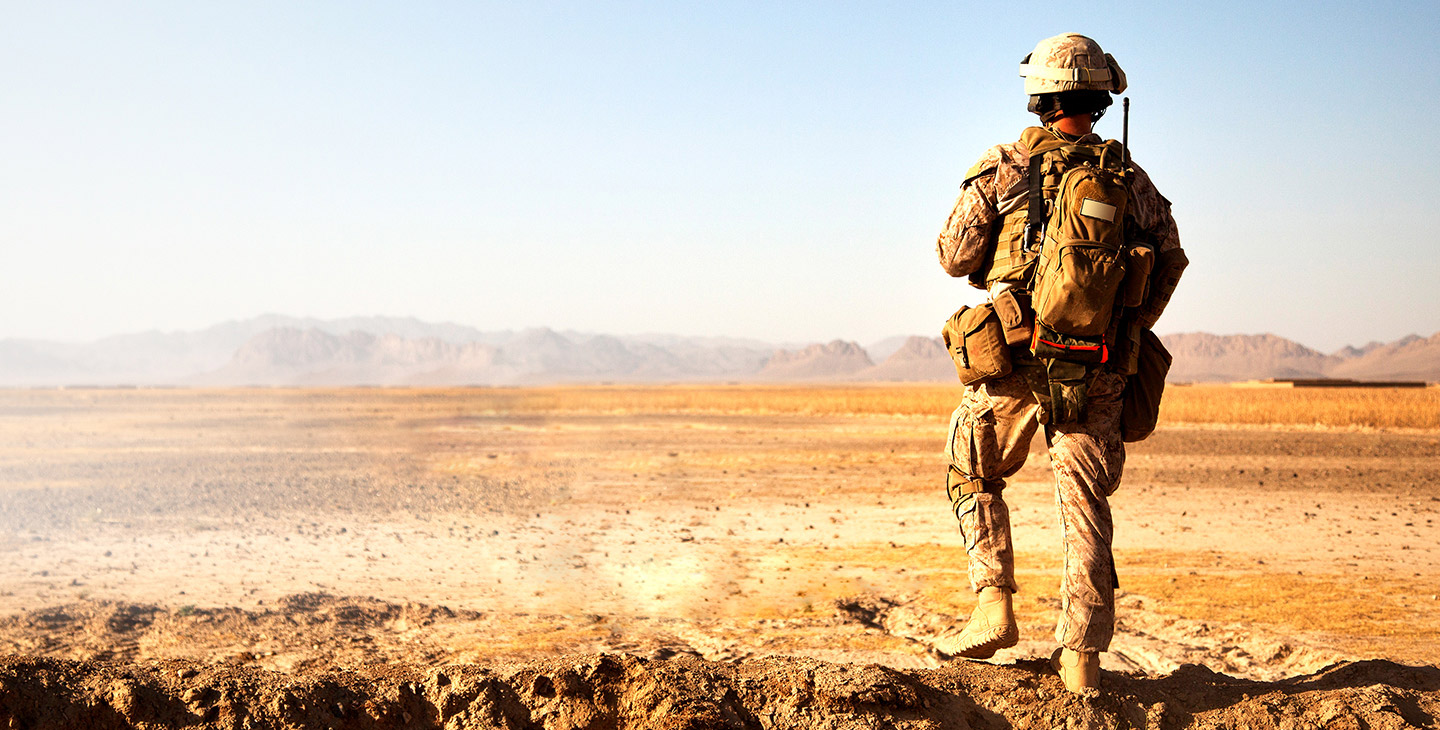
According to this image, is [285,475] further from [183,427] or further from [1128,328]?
[183,427]

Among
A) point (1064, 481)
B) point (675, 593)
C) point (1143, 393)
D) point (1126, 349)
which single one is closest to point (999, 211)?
point (1126, 349)

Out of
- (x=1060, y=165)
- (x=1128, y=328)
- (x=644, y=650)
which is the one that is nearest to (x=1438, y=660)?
(x=1128, y=328)

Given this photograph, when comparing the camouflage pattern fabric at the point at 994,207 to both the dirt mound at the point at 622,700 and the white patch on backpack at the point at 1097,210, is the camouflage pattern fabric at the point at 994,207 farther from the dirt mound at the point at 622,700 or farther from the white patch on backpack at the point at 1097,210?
the dirt mound at the point at 622,700

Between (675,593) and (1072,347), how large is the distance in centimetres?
383

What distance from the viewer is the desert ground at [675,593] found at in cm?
330

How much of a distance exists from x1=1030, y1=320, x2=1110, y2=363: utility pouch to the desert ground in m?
1.15

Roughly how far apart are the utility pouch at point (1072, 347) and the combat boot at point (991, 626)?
911mm

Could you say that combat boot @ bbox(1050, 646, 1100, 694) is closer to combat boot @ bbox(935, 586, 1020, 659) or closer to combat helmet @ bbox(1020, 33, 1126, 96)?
combat boot @ bbox(935, 586, 1020, 659)

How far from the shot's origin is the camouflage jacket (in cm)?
354

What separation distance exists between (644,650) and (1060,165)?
300 centimetres

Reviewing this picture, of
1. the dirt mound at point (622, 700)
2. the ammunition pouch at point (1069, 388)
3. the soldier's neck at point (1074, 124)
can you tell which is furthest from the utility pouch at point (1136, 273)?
the dirt mound at point (622, 700)

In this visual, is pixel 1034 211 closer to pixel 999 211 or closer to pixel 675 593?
pixel 999 211

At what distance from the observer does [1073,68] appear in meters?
3.63

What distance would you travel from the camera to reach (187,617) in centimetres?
570
